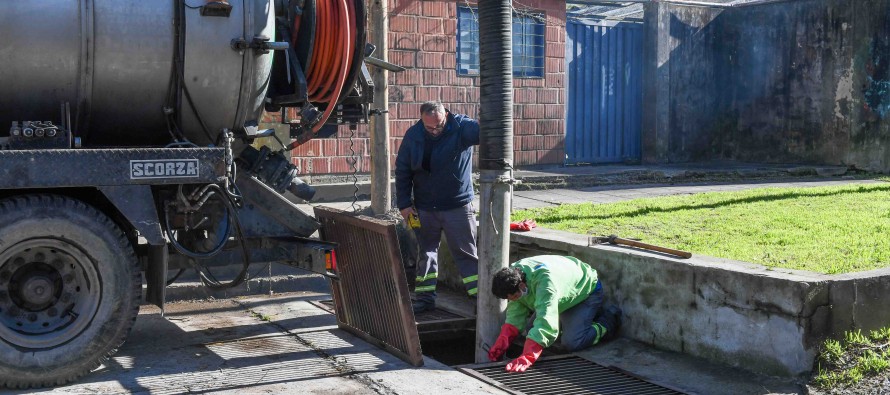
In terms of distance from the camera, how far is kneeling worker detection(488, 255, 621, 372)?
6.43m

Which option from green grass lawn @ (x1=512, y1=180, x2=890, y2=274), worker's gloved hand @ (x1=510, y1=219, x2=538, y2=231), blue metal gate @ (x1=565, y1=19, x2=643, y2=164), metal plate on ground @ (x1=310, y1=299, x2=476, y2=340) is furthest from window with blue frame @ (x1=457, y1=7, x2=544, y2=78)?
metal plate on ground @ (x1=310, y1=299, x2=476, y2=340)

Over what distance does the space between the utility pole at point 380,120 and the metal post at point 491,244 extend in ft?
7.22

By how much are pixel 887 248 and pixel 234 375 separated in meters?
4.44

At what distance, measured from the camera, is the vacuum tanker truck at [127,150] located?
18.7 feet

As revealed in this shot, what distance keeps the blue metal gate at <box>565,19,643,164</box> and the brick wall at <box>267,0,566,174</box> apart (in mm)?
625

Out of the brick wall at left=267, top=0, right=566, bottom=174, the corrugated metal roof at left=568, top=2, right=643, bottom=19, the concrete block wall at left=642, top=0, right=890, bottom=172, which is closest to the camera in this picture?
the brick wall at left=267, top=0, right=566, bottom=174

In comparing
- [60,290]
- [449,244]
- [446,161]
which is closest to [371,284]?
[449,244]

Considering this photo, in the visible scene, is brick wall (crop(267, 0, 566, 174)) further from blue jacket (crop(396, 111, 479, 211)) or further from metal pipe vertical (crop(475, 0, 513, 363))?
metal pipe vertical (crop(475, 0, 513, 363))

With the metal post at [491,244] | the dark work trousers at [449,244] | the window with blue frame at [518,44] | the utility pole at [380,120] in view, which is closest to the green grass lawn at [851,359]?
the metal post at [491,244]

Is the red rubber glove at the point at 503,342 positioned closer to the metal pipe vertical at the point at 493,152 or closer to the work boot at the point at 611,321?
the metal pipe vertical at the point at 493,152

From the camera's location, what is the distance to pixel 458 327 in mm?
7637

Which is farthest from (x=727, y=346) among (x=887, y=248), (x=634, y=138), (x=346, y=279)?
(x=634, y=138)

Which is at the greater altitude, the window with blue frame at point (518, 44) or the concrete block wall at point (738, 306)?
the window with blue frame at point (518, 44)

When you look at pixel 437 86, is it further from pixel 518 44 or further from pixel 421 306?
pixel 421 306
